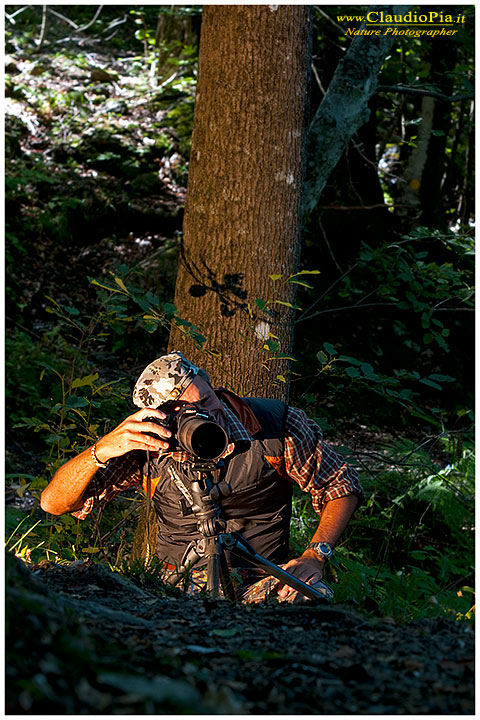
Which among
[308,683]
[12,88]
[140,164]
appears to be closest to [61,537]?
[308,683]

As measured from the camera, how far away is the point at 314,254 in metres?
8.05

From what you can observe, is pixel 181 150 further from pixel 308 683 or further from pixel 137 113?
pixel 308 683

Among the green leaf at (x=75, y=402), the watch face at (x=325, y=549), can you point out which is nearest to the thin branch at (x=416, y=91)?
the green leaf at (x=75, y=402)

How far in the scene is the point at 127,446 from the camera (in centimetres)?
285

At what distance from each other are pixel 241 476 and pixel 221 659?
61.1 inches

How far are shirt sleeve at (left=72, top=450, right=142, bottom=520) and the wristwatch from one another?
97 centimetres

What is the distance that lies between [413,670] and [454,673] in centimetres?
9

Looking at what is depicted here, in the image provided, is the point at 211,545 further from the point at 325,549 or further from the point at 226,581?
the point at 325,549

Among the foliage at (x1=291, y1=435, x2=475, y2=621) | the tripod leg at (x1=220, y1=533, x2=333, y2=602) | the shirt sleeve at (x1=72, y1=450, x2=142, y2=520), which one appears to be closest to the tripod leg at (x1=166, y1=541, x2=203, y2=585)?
the tripod leg at (x1=220, y1=533, x2=333, y2=602)

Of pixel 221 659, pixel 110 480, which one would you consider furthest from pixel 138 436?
pixel 221 659

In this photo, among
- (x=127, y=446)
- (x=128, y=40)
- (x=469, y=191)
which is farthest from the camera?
(x=128, y=40)

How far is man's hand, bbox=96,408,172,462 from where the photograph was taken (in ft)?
9.02

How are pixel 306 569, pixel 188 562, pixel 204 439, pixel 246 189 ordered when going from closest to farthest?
1. pixel 204 439
2. pixel 188 562
3. pixel 306 569
4. pixel 246 189

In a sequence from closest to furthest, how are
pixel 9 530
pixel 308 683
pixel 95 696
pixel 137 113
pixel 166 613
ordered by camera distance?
pixel 95 696 < pixel 308 683 < pixel 166 613 < pixel 9 530 < pixel 137 113
